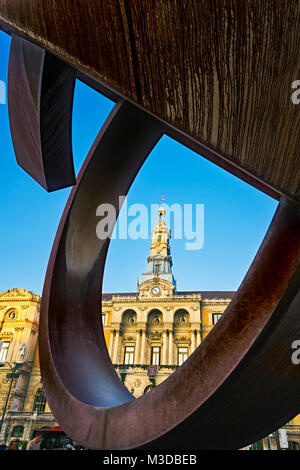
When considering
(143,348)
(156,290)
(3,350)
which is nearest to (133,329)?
(143,348)

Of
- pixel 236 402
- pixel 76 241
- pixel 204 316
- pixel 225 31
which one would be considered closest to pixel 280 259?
pixel 236 402

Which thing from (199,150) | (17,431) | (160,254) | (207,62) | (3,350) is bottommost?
(207,62)

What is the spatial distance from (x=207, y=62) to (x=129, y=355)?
29031 millimetres

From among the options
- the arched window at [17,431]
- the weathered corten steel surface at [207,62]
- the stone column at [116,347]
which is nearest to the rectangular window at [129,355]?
the stone column at [116,347]

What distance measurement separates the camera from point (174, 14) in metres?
0.83

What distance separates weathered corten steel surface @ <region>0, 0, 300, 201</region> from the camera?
78 cm

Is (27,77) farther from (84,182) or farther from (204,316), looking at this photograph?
(204,316)

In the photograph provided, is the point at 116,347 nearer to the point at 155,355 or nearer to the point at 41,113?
the point at 155,355

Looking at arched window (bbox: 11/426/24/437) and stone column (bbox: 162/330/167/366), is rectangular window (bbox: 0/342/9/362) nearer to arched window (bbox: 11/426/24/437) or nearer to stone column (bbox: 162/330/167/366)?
arched window (bbox: 11/426/24/437)

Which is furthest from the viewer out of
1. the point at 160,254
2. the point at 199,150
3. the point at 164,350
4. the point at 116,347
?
the point at 160,254

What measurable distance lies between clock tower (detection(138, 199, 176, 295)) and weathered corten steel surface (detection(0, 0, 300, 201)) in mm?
27899

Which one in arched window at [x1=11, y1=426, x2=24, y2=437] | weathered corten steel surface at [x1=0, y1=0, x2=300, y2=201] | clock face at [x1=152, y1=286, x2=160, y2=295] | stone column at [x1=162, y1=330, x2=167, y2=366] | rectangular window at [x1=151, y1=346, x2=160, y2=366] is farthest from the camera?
clock face at [x1=152, y1=286, x2=160, y2=295]

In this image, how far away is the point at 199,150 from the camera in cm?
253

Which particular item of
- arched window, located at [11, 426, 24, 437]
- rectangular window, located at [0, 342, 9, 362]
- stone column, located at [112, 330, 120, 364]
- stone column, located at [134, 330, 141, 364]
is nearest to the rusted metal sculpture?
arched window, located at [11, 426, 24, 437]
